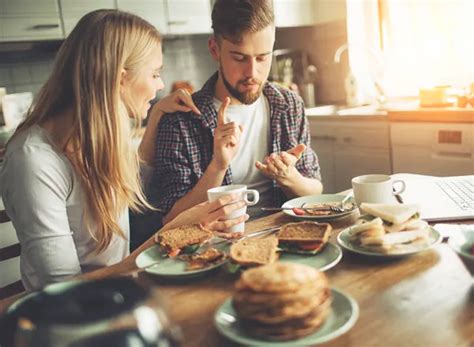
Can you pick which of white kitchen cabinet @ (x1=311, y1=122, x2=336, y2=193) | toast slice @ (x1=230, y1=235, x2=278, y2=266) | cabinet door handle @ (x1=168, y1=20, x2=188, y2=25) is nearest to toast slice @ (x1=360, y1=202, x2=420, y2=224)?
toast slice @ (x1=230, y1=235, x2=278, y2=266)

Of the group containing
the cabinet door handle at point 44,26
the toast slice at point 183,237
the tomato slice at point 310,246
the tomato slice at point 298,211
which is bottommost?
the tomato slice at point 298,211

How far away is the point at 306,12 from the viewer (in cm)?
342

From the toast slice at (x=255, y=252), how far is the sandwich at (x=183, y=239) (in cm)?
10

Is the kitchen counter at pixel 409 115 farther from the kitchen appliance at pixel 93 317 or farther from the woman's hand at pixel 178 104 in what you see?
the kitchen appliance at pixel 93 317

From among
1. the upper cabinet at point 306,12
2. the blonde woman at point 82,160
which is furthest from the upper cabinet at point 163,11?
the blonde woman at point 82,160

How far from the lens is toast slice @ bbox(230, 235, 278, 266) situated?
0.80 m

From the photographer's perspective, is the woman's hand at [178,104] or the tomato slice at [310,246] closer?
the tomato slice at [310,246]

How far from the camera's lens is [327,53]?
3477mm

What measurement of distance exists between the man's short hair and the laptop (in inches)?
25.5

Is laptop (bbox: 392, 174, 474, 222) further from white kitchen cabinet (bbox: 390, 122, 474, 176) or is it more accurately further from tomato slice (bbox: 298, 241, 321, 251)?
white kitchen cabinet (bbox: 390, 122, 474, 176)

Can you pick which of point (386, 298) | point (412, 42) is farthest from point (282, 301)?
point (412, 42)

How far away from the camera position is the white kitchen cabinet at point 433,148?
7.57 ft

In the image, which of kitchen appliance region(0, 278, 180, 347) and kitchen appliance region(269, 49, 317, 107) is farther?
kitchen appliance region(269, 49, 317, 107)

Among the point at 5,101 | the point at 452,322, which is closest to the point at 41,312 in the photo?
the point at 452,322
